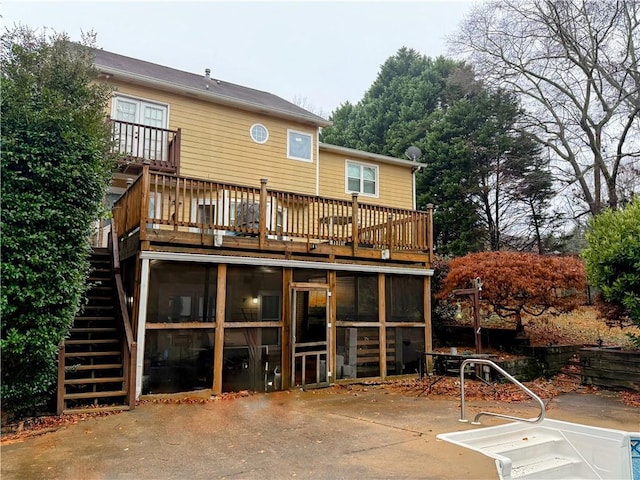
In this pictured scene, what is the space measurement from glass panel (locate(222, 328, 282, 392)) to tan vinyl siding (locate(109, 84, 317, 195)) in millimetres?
5280

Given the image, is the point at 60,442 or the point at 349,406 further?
the point at 349,406

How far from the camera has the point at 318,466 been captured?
4156 millimetres

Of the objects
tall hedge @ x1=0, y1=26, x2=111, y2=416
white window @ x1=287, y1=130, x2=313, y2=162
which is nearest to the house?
tall hedge @ x1=0, y1=26, x2=111, y2=416

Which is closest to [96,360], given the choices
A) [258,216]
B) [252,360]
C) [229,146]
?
[252,360]

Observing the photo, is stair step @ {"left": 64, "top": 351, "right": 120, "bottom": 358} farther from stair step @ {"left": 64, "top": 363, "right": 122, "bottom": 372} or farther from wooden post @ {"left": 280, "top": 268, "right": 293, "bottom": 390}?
wooden post @ {"left": 280, "top": 268, "right": 293, "bottom": 390}

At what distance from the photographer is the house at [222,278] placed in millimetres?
7078

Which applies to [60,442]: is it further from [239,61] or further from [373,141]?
[239,61]

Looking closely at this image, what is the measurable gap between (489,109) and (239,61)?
54.1 ft

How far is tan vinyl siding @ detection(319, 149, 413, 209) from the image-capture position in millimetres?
13852

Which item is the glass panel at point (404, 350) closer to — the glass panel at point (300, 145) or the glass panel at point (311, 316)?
the glass panel at point (311, 316)

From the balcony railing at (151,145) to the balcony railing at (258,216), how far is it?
4.36 feet

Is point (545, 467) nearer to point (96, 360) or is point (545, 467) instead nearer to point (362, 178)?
point (96, 360)

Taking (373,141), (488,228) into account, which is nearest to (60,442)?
(488,228)

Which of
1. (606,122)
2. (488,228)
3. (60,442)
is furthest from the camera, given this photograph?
(488,228)
